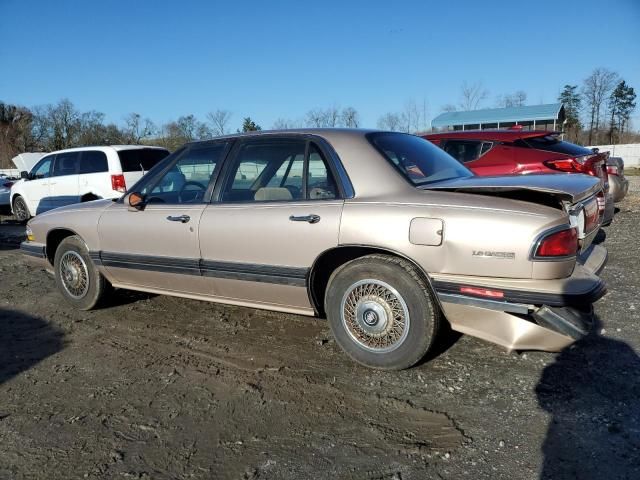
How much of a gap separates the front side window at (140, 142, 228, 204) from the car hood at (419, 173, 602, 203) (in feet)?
5.98

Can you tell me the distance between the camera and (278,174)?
12.7ft

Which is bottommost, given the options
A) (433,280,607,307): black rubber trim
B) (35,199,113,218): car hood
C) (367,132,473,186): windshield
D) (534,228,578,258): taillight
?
(433,280,607,307): black rubber trim

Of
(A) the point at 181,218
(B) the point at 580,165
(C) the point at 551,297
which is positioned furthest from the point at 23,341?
(B) the point at 580,165

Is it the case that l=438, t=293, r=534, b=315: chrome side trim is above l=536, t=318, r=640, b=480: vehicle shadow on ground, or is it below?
above

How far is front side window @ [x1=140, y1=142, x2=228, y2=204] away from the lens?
4.16m

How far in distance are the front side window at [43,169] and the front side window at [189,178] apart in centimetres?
844

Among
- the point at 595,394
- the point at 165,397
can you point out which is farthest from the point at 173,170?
the point at 595,394

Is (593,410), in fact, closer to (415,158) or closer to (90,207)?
(415,158)

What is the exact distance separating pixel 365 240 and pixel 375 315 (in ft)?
1.65

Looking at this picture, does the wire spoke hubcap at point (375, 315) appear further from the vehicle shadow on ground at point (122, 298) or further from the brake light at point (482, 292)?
the vehicle shadow on ground at point (122, 298)

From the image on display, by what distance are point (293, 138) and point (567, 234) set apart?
2.04 meters

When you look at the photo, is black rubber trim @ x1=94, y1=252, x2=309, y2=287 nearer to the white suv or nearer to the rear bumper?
the rear bumper

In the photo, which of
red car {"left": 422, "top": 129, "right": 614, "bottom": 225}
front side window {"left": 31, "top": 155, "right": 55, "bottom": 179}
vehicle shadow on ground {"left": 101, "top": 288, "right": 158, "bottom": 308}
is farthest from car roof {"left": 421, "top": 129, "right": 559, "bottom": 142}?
front side window {"left": 31, "top": 155, "right": 55, "bottom": 179}

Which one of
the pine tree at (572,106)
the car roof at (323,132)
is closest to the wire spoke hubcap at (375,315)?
the car roof at (323,132)
